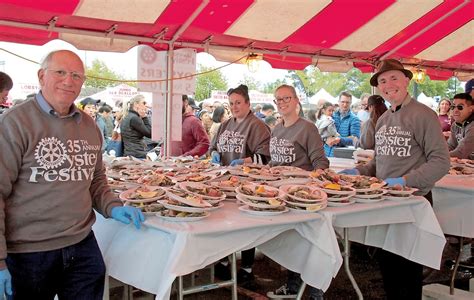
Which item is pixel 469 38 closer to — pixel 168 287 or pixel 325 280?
pixel 325 280

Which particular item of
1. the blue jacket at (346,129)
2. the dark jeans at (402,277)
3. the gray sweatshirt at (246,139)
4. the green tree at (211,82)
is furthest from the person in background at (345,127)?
the green tree at (211,82)

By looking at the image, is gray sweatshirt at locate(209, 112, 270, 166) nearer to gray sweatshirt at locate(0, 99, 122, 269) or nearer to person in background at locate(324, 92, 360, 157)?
gray sweatshirt at locate(0, 99, 122, 269)

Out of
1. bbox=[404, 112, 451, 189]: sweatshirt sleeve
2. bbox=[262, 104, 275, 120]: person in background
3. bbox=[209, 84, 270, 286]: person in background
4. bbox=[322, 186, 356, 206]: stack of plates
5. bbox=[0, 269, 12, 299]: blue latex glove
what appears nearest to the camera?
bbox=[0, 269, 12, 299]: blue latex glove

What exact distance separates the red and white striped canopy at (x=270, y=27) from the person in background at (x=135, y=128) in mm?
1043

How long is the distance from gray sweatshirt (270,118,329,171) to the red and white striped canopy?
66.9 inches

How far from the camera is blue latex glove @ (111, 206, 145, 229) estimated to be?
2180 mm

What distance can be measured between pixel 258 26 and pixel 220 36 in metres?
0.45

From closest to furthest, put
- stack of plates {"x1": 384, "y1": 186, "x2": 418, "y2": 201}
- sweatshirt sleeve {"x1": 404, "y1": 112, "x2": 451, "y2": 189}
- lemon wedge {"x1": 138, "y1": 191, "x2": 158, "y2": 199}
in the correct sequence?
lemon wedge {"x1": 138, "y1": 191, "x2": 158, "y2": 199} → stack of plates {"x1": 384, "y1": 186, "x2": 418, "y2": 201} → sweatshirt sleeve {"x1": 404, "y1": 112, "x2": 451, "y2": 189}

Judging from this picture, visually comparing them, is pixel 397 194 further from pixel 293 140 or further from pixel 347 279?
pixel 347 279

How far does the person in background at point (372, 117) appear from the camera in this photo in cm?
548

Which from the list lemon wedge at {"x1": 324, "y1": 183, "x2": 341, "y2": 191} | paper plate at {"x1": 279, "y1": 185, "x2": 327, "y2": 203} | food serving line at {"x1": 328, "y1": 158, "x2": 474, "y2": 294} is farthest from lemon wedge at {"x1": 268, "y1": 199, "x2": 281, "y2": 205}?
food serving line at {"x1": 328, "y1": 158, "x2": 474, "y2": 294}

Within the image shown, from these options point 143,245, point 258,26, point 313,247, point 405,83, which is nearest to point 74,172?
point 143,245

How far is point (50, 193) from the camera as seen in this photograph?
1.99 metres

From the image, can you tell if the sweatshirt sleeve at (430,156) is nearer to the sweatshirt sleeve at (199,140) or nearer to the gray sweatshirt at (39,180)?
the gray sweatshirt at (39,180)
